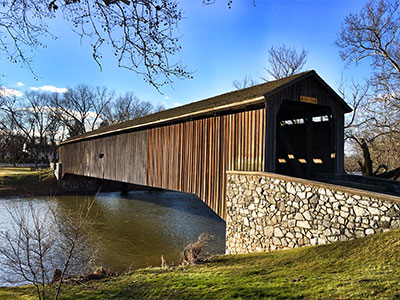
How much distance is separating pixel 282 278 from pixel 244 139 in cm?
404

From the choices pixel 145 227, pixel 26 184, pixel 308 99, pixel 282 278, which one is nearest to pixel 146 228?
pixel 145 227

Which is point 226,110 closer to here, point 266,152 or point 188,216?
point 266,152

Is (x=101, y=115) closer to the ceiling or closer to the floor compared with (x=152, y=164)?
closer to the ceiling

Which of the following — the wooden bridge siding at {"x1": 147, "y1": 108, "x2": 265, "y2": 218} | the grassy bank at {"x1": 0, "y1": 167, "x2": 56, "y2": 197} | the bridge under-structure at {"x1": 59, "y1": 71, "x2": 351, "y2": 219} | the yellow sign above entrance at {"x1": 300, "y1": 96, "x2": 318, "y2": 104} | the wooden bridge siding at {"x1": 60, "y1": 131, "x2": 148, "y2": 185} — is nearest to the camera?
the bridge under-structure at {"x1": 59, "y1": 71, "x2": 351, "y2": 219}

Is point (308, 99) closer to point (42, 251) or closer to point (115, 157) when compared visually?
point (42, 251)

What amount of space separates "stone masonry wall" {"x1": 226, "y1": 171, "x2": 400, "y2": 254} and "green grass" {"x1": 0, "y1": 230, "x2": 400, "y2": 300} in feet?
0.90

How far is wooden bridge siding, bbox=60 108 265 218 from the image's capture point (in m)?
7.34

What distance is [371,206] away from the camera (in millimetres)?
4664

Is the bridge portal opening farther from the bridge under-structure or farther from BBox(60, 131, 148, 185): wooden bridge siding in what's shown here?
BBox(60, 131, 148, 185): wooden bridge siding

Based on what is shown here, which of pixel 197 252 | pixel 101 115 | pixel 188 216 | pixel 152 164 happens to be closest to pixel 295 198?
pixel 197 252

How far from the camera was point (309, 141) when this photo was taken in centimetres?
863

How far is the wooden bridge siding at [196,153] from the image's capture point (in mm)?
7336

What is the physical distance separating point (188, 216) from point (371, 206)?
35.7ft

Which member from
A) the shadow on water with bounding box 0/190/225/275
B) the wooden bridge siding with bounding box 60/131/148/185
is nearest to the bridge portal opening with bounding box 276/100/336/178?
the shadow on water with bounding box 0/190/225/275
